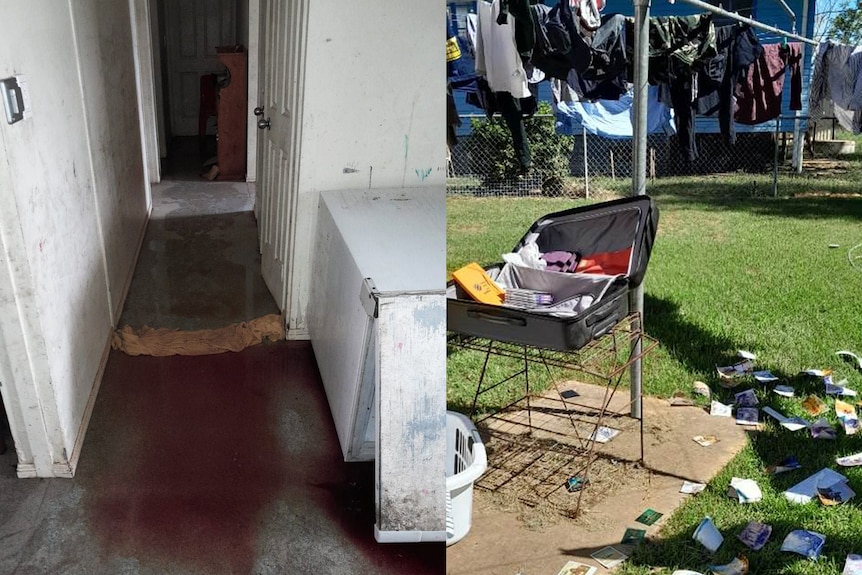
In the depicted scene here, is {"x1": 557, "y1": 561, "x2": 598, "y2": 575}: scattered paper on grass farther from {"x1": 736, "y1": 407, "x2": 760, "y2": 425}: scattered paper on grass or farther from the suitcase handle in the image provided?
{"x1": 736, "y1": 407, "x2": 760, "y2": 425}: scattered paper on grass

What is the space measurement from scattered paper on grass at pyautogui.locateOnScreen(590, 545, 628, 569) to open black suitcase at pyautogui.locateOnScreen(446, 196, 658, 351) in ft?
1.94

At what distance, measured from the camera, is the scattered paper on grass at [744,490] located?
259cm

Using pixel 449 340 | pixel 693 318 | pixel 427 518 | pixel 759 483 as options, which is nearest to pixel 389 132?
pixel 449 340

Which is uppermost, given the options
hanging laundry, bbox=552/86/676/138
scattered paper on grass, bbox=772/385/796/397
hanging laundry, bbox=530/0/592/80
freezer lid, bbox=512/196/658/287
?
hanging laundry, bbox=530/0/592/80

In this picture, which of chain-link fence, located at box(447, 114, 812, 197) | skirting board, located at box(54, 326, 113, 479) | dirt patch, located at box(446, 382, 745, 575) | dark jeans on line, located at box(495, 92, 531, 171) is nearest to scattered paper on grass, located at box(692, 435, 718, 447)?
dirt patch, located at box(446, 382, 745, 575)

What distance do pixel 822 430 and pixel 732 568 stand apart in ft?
3.24

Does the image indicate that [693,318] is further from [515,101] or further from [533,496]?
[533,496]

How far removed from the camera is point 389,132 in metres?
2.85

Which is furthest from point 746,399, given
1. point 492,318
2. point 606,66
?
point 606,66

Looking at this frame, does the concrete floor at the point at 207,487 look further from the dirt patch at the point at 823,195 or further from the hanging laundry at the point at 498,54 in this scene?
the dirt patch at the point at 823,195

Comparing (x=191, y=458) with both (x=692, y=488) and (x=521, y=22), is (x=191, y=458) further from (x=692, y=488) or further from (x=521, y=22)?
(x=521, y=22)

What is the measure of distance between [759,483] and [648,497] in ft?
1.18

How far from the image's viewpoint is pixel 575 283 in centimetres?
270

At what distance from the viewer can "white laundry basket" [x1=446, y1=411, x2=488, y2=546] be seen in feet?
6.21
